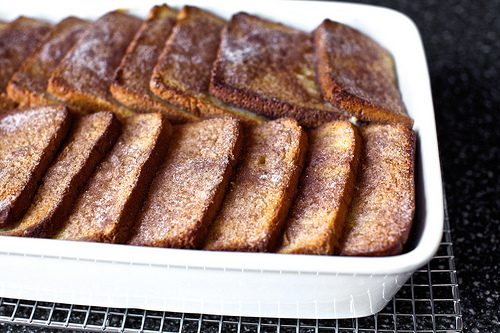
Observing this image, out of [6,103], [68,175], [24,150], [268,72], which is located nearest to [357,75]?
[268,72]

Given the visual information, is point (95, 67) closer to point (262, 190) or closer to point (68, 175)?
point (68, 175)

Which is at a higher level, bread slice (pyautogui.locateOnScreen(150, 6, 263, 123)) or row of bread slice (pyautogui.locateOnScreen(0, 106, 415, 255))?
bread slice (pyautogui.locateOnScreen(150, 6, 263, 123))

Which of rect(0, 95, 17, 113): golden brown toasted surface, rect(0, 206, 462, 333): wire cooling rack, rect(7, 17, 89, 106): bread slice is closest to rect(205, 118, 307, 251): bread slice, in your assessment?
rect(0, 206, 462, 333): wire cooling rack

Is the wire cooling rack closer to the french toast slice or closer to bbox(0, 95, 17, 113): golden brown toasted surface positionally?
bbox(0, 95, 17, 113): golden brown toasted surface

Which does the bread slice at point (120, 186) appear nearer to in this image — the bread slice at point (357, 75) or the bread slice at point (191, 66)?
the bread slice at point (191, 66)

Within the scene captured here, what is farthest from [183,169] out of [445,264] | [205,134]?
[445,264]

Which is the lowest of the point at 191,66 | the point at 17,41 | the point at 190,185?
the point at 190,185
